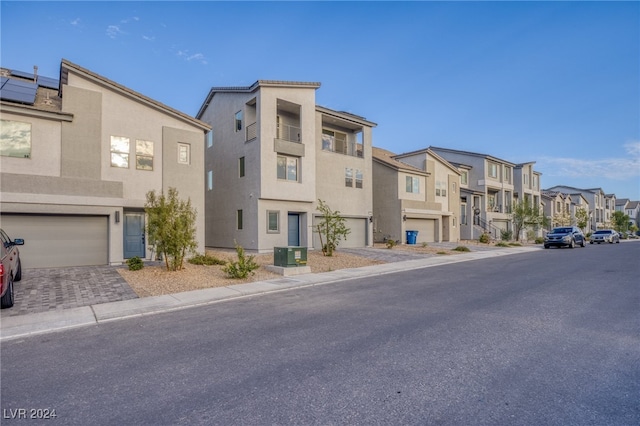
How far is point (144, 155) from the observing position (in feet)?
54.6

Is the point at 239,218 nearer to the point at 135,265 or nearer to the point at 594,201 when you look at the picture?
the point at 135,265

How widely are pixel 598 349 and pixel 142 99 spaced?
59.9ft

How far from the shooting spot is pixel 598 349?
5.34 m

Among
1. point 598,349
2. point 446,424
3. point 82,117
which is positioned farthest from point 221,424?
point 82,117

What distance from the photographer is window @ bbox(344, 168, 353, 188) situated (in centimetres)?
2562

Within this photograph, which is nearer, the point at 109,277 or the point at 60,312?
the point at 60,312

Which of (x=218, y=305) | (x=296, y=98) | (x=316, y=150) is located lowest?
(x=218, y=305)

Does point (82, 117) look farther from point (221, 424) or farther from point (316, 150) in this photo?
point (221, 424)

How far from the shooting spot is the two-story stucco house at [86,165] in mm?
13742

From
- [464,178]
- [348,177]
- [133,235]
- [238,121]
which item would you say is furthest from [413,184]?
[133,235]

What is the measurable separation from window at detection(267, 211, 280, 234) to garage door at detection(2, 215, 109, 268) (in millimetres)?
8318

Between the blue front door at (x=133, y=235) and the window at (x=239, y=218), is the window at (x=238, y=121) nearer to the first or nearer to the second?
the window at (x=239, y=218)

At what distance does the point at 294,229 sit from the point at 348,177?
6075 millimetres

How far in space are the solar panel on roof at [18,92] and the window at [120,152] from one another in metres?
3.20
